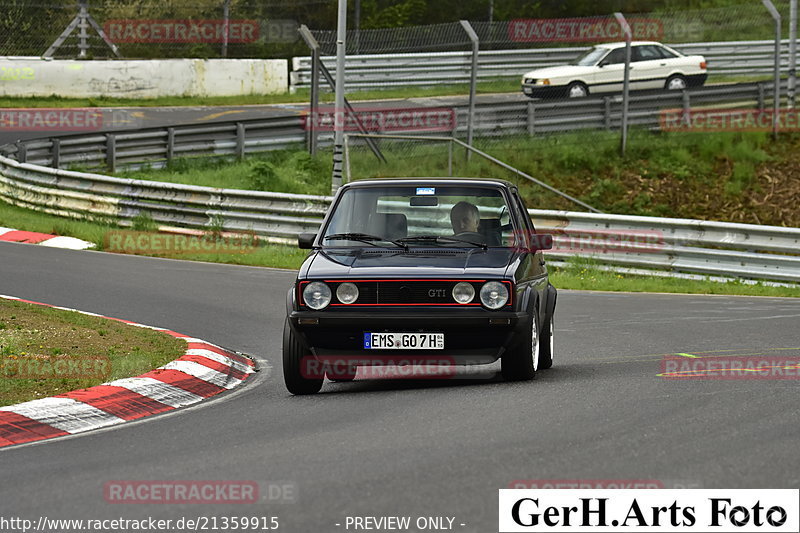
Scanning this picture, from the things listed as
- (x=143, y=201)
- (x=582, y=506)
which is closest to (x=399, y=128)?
(x=143, y=201)

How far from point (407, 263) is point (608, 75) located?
970 inches

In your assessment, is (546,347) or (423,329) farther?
(546,347)

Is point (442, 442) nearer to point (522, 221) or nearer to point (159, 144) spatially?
point (522, 221)

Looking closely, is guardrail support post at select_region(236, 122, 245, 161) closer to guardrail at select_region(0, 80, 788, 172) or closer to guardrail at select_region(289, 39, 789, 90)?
guardrail at select_region(0, 80, 788, 172)

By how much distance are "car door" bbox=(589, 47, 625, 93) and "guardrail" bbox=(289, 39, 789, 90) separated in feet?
18.6

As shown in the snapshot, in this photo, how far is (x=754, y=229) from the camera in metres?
18.0

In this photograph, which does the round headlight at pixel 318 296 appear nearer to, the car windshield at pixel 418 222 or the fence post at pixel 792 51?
the car windshield at pixel 418 222

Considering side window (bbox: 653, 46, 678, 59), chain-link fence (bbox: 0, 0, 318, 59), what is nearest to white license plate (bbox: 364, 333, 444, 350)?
side window (bbox: 653, 46, 678, 59)

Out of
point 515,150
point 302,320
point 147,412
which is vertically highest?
point 515,150

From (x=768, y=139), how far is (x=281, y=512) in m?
25.9

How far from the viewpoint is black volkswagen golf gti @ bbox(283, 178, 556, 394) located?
29.2 ft

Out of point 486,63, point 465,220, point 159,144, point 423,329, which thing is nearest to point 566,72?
point 486,63

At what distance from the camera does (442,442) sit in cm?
701

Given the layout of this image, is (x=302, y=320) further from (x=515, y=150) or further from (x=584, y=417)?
(x=515, y=150)
